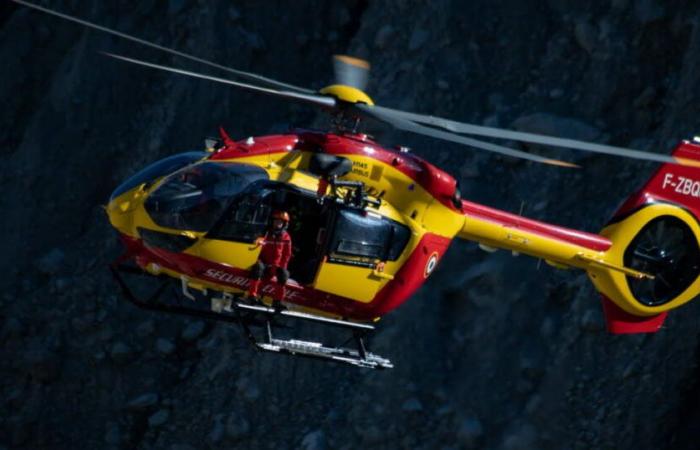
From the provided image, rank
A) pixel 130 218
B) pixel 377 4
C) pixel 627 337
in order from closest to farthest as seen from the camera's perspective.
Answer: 1. pixel 130 218
2. pixel 627 337
3. pixel 377 4

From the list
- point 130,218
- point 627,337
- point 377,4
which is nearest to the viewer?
point 130,218

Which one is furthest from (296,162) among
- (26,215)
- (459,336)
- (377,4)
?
(26,215)

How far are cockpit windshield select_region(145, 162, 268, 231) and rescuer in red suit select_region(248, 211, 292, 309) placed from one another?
0.61 meters

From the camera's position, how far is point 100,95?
26.9 metres

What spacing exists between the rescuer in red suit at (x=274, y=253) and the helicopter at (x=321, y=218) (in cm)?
7

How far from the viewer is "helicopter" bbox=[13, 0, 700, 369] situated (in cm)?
1853

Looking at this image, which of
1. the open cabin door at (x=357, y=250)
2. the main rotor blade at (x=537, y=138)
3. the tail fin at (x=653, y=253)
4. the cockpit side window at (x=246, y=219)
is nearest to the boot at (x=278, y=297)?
the open cabin door at (x=357, y=250)

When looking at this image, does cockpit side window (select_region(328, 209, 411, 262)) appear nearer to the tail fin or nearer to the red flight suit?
the red flight suit

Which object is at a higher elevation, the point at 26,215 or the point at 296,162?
the point at 296,162

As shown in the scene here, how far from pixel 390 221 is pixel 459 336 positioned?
4.49m

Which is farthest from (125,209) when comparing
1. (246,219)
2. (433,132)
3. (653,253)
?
(653,253)

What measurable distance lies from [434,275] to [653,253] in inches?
142

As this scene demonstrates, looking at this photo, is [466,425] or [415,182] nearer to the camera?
[415,182]

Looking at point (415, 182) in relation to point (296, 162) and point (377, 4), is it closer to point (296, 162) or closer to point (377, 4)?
point (296, 162)
